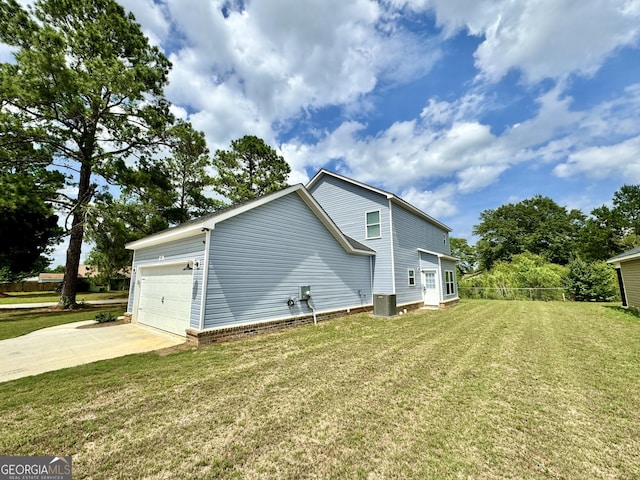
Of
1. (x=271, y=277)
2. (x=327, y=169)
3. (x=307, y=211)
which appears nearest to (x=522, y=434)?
(x=271, y=277)

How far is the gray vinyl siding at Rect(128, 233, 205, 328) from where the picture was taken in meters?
7.02

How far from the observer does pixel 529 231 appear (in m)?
39.7

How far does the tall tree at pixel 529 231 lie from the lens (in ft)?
121

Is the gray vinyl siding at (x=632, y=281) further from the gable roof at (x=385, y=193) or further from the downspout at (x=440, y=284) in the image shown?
the gable roof at (x=385, y=193)

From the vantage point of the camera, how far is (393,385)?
424cm

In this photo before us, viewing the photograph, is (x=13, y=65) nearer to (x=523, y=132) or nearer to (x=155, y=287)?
(x=155, y=287)

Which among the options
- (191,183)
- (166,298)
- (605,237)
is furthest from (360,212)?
(605,237)

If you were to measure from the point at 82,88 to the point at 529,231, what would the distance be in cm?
5256

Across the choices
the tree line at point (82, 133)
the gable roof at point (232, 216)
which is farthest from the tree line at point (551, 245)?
the tree line at point (82, 133)

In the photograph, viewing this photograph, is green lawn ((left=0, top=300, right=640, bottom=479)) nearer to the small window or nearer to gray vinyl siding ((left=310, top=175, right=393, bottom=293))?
gray vinyl siding ((left=310, top=175, right=393, bottom=293))

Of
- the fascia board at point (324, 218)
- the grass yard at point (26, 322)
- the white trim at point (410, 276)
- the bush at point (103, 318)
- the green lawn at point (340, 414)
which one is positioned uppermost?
the fascia board at point (324, 218)

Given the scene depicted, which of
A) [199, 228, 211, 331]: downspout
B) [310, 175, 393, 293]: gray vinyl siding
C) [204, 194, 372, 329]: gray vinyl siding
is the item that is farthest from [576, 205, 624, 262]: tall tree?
[199, 228, 211, 331]: downspout

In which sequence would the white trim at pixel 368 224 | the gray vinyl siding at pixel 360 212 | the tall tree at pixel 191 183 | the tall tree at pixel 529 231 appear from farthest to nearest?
the tall tree at pixel 529 231
the tall tree at pixel 191 183
the white trim at pixel 368 224
the gray vinyl siding at pixel 360 212

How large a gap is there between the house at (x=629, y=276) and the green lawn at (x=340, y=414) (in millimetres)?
10563
